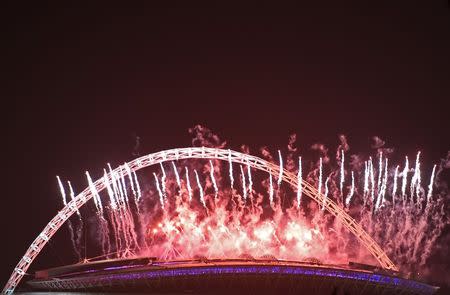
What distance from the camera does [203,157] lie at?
3314 inches

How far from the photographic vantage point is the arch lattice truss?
84.2 m

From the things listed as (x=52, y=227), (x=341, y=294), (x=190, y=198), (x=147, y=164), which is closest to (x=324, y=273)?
(x=341, y=294)

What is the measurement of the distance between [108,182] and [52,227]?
9283mm

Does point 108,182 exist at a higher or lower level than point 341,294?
higher

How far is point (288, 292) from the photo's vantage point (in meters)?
80.0

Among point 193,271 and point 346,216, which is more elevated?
point 346,216

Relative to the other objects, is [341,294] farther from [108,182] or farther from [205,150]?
[108,182]

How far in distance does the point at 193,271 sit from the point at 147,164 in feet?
46.2

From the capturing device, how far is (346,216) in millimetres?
85562

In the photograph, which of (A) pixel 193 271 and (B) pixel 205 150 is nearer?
(A) pixel 193 271

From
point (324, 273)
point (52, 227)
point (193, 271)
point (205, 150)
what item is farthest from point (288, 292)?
point (52, 227)

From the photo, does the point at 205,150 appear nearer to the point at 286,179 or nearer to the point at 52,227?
the point at 286,179

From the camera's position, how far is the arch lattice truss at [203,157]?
276 feet

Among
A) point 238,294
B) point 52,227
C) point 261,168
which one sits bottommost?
point 238,294
